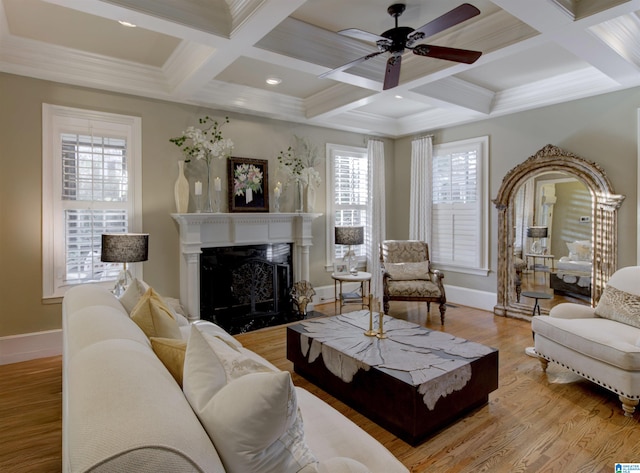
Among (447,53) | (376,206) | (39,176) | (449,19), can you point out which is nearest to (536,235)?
(376,206)

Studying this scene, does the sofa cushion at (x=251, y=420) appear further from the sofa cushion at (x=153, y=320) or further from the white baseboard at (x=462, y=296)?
the white baseboard at (x=462, y=296)

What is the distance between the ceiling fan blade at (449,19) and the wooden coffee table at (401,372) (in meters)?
2.14

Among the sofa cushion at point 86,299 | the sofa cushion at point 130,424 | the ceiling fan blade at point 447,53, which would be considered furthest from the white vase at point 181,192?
the sofa cushion at point 130,424

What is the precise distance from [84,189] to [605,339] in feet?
15.6

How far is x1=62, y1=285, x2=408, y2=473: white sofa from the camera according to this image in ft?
2.39

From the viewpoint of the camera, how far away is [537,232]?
4906 mm

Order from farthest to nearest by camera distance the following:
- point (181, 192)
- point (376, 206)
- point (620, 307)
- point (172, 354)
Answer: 1. point (376, 206)
2. point (181, 192)
3. point (620, 307)
4. point (172, 354)

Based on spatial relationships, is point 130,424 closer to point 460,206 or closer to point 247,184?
point 247,184

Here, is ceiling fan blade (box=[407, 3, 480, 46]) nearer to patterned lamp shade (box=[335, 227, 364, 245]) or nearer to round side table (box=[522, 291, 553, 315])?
patterned lamp shade (box=[335, 227, 364, 245])

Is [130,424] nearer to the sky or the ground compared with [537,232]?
nearer to the ground

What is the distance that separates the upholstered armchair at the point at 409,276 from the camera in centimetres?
480

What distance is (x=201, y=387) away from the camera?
44.1 inches

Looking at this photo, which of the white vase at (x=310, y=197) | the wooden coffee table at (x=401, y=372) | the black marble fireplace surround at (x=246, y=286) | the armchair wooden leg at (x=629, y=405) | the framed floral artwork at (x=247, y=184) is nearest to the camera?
the wooden coffee table at (x=401, y=372)

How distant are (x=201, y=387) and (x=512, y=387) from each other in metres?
2.73
